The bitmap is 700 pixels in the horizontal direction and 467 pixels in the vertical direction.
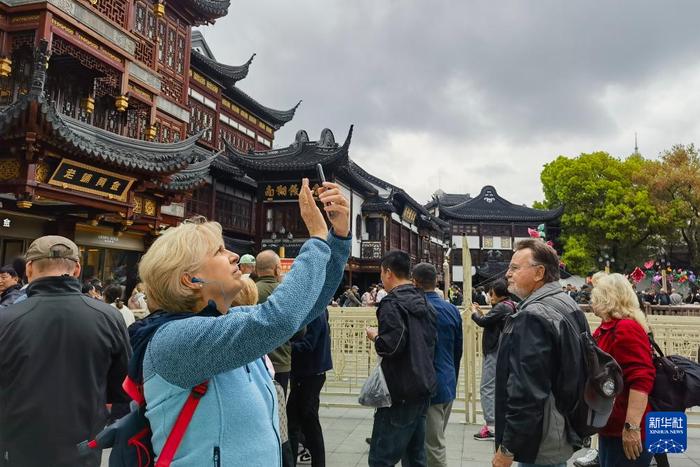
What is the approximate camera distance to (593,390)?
2.73 m

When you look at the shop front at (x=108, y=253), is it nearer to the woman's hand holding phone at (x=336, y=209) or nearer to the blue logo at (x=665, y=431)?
the blue logo at (x=665, y=431)

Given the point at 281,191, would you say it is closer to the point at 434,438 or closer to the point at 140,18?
the point at 140,18

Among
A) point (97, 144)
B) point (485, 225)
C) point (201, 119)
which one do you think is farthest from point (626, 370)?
point (485, 225)

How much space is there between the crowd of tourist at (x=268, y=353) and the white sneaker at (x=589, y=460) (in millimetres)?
24

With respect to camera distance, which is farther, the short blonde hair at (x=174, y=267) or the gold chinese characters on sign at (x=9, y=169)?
the gold chinese characters on sign at (x=9, y=169)

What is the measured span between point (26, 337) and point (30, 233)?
1031cm

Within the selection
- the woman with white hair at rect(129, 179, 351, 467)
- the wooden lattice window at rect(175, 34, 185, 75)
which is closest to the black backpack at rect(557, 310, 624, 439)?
the woman with white hair at rect(129, 179, 351, 467)

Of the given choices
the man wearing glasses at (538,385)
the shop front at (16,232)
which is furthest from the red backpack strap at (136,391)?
the shop front at (16,232)

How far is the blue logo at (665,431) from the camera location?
3.22 metres

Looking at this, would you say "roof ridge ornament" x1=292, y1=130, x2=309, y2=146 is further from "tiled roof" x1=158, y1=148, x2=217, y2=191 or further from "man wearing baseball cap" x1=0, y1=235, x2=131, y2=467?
"man wearing baseball cap" x1=0, y1=235, x2=131, y2=467

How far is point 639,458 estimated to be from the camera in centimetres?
323

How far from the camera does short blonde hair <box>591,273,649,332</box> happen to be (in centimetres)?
343

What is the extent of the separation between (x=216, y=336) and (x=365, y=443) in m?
4.90

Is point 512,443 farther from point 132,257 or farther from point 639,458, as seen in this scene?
point 132,257
